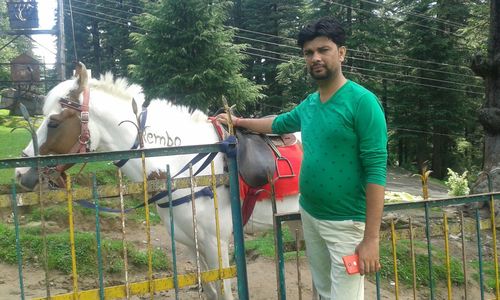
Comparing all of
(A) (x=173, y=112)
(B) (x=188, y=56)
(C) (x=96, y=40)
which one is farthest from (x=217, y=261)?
(C) (x=96, y=40)

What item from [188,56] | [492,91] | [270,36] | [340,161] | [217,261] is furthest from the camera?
[270,36]

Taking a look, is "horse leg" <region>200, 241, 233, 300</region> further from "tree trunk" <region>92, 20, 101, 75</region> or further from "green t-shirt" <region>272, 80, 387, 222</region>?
A: "tree trunk" <region>92, 20, 101, 75</region>

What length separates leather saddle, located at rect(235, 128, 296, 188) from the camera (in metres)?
3.83

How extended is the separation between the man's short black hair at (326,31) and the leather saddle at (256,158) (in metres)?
1.48

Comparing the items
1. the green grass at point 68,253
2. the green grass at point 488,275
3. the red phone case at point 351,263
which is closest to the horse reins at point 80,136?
the red phone case at point 351,263

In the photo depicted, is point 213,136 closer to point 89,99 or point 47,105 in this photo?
point 89,99

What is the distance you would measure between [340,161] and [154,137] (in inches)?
83.2

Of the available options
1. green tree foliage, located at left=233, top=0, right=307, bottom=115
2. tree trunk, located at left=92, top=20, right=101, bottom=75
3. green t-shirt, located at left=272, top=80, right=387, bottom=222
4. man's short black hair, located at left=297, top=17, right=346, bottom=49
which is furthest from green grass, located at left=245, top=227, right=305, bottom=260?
tree trunk, located at left=92, top=20, right=101, bottom=75

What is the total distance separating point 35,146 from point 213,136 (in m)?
1.47

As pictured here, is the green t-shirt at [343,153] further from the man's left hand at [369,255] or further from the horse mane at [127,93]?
the horse mane at [127,93]

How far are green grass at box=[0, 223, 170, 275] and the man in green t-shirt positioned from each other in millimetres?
4433

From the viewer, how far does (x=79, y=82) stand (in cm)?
402

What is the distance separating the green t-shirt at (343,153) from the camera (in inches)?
90.4

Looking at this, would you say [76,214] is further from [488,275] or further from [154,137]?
[488,275]
